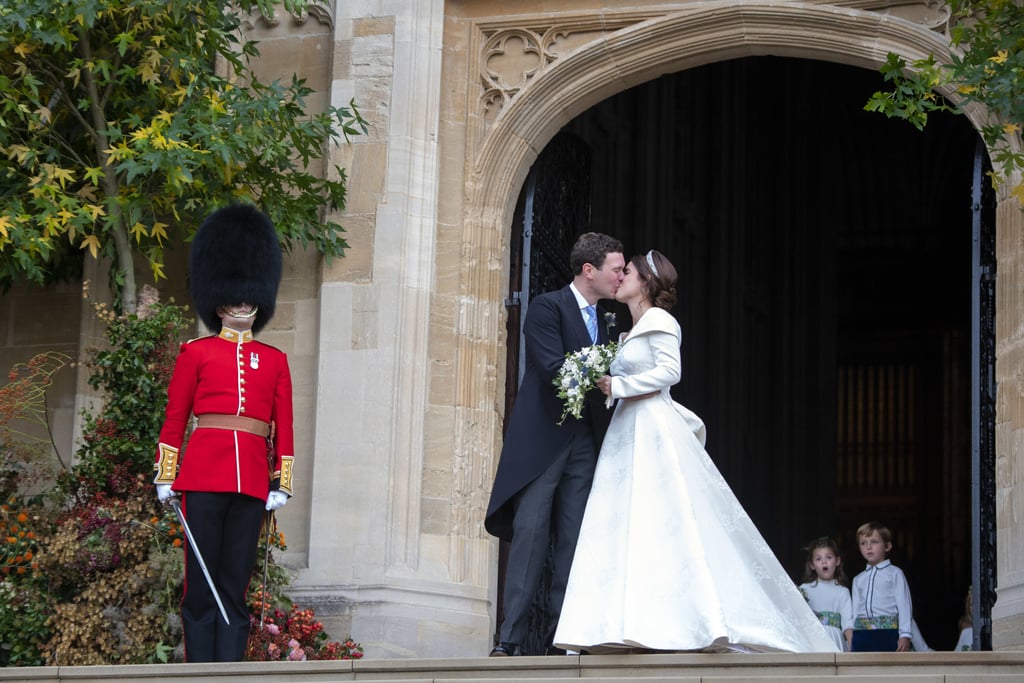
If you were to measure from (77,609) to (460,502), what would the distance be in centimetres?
223

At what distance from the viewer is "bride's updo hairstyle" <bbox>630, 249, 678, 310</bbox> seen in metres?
7.86

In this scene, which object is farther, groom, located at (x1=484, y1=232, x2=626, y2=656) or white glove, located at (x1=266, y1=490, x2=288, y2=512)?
white glove, located at (x1=266, y1=490, x2=288, y2=512)

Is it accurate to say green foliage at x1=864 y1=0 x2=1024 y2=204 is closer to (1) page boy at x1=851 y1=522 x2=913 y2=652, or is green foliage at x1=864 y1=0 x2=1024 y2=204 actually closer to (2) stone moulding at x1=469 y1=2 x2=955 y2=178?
(2) stone moulding at x1=469 y1=2 x2=955 y2=178

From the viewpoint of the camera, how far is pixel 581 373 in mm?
7812

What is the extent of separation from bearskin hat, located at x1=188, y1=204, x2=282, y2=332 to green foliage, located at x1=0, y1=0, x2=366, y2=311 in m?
1.03

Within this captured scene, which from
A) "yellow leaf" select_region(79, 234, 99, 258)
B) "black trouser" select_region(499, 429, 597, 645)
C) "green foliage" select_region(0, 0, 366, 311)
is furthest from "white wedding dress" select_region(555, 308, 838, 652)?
"yellow leaf" select_region(79, 234, 99, 258)

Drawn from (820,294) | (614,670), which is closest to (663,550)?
(614,670)

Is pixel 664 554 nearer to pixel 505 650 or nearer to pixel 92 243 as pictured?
pixel 505 650

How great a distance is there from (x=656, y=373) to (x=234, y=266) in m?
2.04

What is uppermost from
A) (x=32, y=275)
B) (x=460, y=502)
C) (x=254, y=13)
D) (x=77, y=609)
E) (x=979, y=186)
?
(x=254, y=13)

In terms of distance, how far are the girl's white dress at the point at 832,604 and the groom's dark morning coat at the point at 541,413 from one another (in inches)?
115

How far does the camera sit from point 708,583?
707 centimetres

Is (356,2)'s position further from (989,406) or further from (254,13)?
(989,406)

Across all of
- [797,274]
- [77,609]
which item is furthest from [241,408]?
[797,274]
